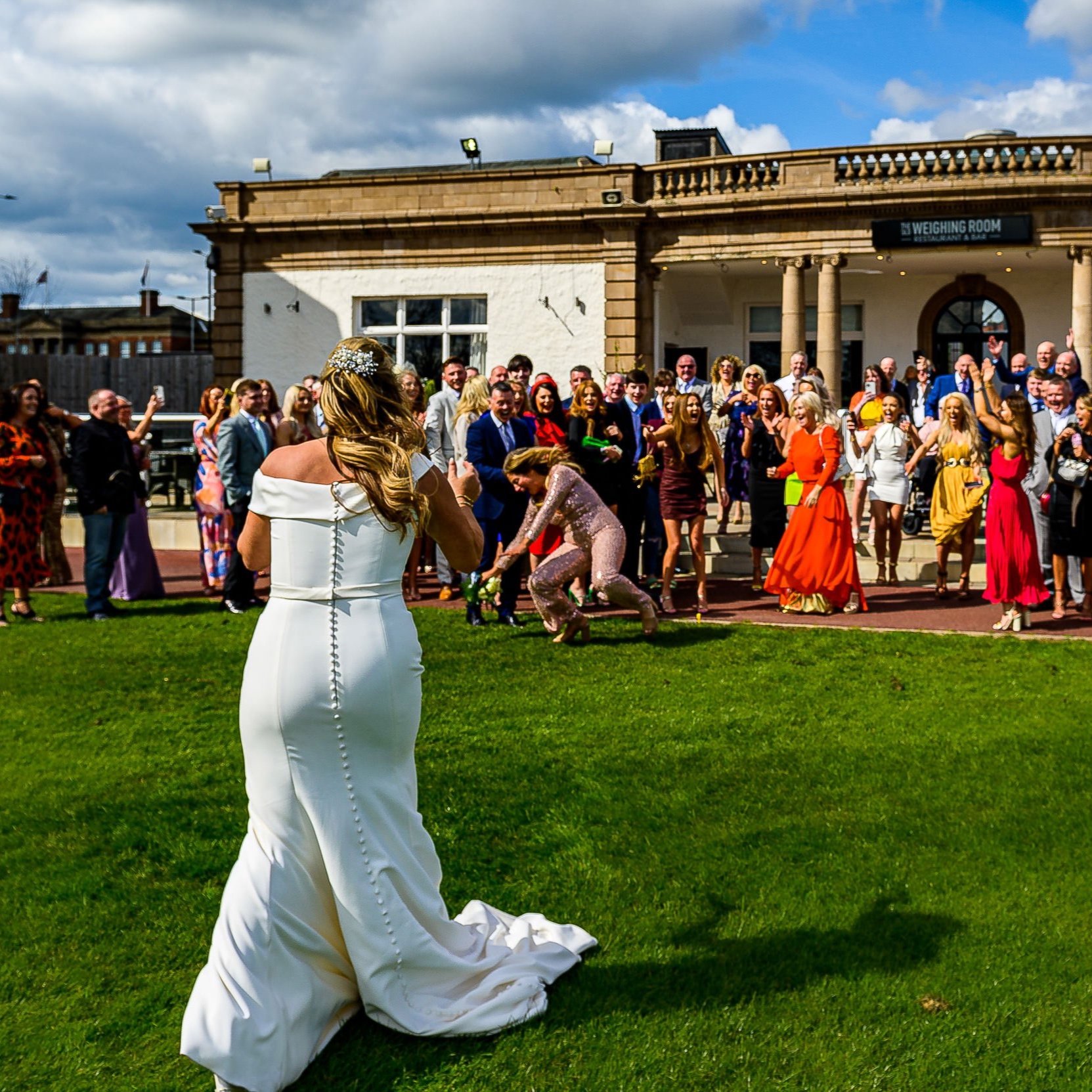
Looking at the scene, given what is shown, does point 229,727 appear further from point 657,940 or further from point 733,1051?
point 733,1051

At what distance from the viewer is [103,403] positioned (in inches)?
472

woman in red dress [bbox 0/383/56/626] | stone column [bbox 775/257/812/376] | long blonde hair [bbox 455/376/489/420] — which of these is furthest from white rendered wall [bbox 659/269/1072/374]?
woman in red dress [bbox 0/383/56/626]

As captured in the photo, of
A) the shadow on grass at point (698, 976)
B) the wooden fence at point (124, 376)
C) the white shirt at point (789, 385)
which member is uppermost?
the wooden fence at point (124, 376)

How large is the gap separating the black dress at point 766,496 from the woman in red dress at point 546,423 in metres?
2.27

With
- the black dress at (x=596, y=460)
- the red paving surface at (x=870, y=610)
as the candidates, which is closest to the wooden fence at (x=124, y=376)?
the red paving surface at (x=870, y=610)

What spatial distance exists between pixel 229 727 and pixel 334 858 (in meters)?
4.39

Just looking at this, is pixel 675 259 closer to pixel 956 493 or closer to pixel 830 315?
pixel 830 315

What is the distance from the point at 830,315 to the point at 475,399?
1451 centimetres

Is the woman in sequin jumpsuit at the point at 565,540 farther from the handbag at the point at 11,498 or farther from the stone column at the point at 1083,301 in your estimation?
the stone column at the point at 1083,301

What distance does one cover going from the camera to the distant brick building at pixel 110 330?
84.9 m

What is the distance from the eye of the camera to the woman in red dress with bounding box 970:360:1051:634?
11.3m

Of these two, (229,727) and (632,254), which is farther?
(632,254)

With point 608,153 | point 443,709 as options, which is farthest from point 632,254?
point 443,709

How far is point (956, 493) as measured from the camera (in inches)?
521
